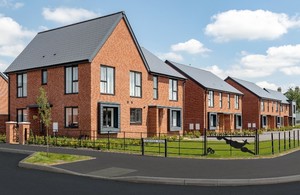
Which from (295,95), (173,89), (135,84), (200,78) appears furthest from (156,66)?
(295,95)

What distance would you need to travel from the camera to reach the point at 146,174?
12.4 m

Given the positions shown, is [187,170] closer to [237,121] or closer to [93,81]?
[93,81]

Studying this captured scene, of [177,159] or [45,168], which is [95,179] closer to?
[45,168]

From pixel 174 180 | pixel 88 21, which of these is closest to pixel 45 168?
pixel 174 180

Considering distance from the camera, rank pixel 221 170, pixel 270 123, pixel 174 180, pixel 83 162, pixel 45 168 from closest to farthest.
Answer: pixel 174 180
pixel 221 170
pixel 45 168
pixel 83 162
pixel 270 123

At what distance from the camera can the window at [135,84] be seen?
101ft

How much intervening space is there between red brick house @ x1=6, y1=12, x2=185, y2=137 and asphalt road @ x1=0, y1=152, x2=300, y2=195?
45.9 feet

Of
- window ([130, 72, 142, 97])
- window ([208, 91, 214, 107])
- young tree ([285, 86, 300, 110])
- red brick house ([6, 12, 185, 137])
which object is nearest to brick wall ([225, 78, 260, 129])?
window ([208, 91, 214, 107])

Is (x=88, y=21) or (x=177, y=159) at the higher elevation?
(x=88, y=21)

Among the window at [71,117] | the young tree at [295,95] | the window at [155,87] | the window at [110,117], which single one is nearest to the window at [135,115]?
the window at [110,117]

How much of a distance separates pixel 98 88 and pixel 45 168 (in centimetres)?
1333

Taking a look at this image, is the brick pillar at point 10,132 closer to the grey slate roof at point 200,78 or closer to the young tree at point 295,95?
the grey slate roof at point 200,78

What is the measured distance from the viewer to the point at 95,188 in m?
10.4

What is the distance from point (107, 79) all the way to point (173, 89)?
10771 mm
